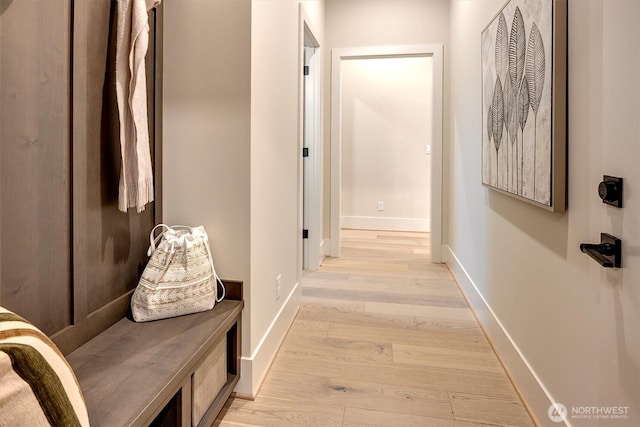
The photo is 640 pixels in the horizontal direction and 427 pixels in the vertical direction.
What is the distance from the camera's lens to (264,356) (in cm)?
189

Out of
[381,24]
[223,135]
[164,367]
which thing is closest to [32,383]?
[164,367]

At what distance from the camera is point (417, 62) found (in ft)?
18.1

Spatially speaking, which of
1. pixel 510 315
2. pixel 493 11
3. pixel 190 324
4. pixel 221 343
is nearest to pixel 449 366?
pixel 510 315

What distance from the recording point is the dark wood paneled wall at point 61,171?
1.02 metres

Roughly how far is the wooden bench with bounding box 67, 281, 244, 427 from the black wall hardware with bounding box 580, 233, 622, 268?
1245 millimetres

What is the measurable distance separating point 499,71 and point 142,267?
1976 millimetres

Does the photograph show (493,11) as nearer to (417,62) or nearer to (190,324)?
(190,324)

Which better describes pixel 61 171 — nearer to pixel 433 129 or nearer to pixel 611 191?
pixel 611 191

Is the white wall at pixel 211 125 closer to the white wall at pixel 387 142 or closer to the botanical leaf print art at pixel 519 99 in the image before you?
the botanical leaf print art at pixel 519 99

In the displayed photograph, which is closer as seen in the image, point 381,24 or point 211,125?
point 211,125

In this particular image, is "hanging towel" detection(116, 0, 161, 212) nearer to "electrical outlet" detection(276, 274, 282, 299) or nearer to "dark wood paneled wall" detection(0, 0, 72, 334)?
"dark wood paneled wall" detection(0, 0, 72, 334)

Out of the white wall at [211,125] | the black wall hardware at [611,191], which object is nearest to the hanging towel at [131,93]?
the white wall at [211,125]

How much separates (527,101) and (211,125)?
4.38 feet

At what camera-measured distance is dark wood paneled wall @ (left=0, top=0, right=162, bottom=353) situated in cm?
102
